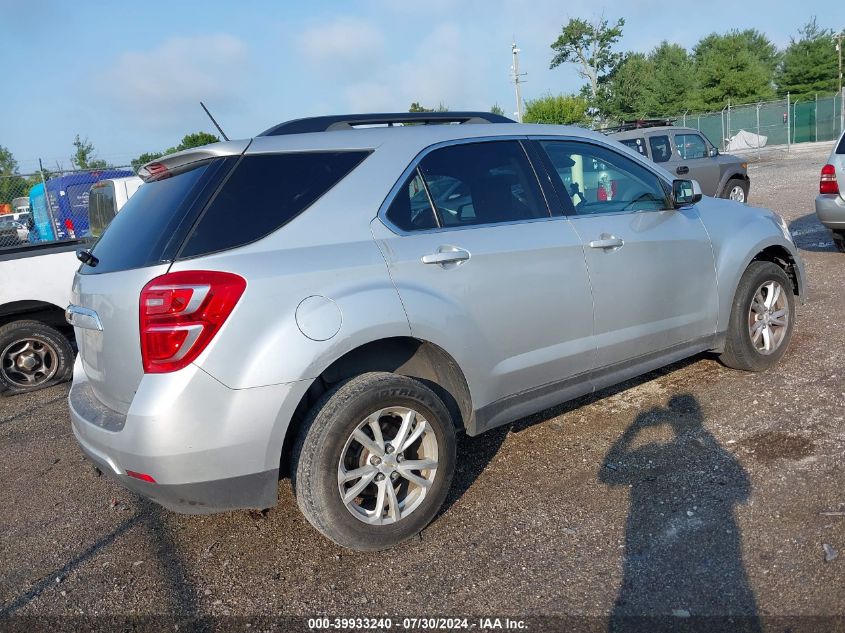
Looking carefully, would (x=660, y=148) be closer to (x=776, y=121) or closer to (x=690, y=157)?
(x=690, y=157)

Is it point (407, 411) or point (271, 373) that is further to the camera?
point (407, 411)

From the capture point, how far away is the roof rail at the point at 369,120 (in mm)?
3535

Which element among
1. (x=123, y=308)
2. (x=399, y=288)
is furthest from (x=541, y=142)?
(x=123, y=308)

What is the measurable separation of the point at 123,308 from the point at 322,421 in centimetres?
91

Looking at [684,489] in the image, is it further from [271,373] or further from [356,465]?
[271,373]

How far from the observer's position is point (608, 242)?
13.0 feet

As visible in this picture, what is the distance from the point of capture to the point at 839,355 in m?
5.22

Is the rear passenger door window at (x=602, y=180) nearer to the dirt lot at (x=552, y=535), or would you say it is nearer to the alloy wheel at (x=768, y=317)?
the alloy wheel at (x=768, y=317)

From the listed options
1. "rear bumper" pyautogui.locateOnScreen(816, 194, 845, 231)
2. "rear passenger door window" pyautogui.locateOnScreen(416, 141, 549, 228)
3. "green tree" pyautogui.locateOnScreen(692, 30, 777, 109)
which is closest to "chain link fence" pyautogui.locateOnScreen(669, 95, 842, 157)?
"green tree" pyautogui.locateOnScreen(692, 30, 777, 109)

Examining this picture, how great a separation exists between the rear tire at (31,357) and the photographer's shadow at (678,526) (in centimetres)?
510

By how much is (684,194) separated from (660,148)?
9709mm

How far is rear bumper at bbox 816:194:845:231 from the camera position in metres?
8.51

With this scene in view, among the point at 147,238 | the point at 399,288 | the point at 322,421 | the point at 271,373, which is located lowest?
the point at 322,421

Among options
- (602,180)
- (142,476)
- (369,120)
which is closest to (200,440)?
(142,476)
